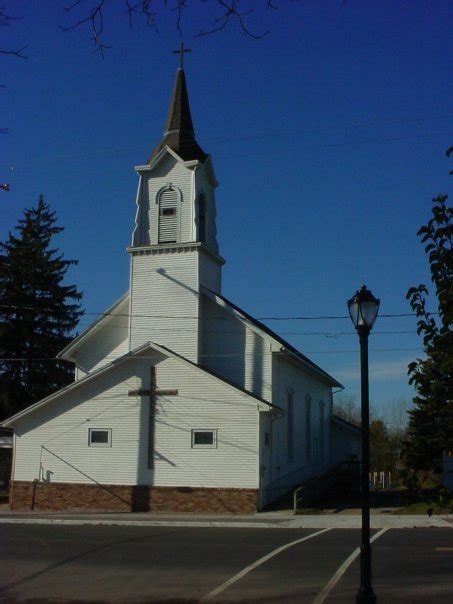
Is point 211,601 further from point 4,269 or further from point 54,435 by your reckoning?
point 4,269

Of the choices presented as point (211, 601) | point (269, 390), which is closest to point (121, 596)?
point (211, 601)

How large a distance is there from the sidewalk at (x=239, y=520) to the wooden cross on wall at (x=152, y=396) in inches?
89.8

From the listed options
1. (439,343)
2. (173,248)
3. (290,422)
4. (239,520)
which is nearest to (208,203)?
(173,248)

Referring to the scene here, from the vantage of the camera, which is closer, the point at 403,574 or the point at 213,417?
the point at 403,574

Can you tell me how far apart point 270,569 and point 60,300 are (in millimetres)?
36080

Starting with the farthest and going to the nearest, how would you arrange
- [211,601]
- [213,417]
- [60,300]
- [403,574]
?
1. [60,300]
2. [213,417]
3. [403,574]
4. [211,601]

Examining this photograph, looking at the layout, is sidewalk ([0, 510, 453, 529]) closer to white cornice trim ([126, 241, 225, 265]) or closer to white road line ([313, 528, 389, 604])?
white road line ([313, 528, 389, 604])

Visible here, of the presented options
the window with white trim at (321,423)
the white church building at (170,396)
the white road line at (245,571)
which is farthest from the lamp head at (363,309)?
the window with white trim at (321,423)

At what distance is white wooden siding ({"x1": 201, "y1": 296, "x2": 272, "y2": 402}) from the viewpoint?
29.6 m

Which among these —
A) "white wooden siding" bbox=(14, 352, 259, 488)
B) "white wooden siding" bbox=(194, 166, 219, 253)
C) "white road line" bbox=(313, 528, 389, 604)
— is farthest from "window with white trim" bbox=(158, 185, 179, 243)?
"white road line" bbox=(313, 528, 389, 604)

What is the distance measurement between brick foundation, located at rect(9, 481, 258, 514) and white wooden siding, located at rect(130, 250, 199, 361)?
5514 millimetres

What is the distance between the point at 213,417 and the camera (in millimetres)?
27484

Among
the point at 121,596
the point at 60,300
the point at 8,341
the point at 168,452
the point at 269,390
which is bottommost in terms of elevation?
the point at 121,596

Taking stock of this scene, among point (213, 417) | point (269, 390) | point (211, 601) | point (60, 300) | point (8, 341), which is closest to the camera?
point (211, 601)
